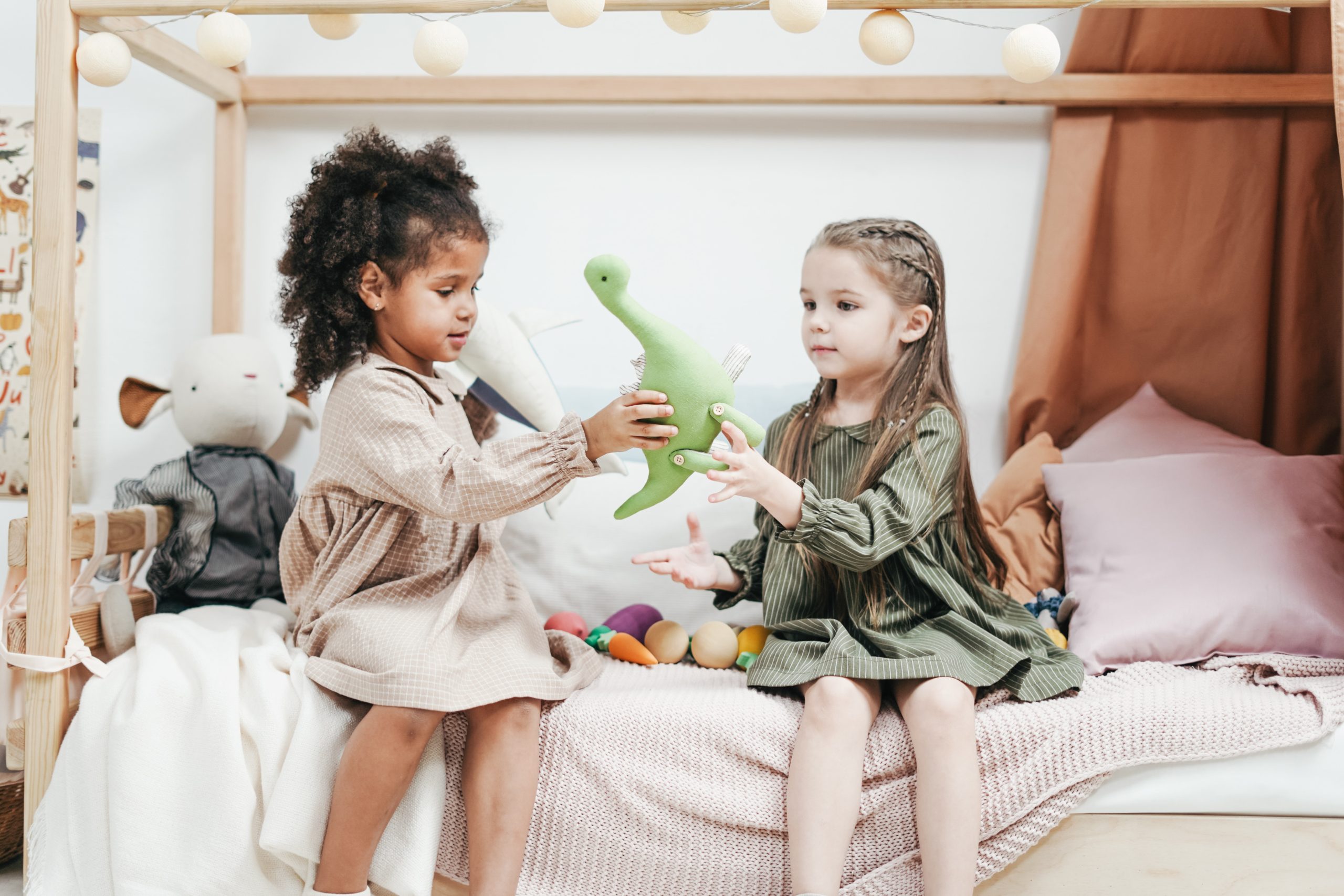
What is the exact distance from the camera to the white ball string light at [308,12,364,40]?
1089mm

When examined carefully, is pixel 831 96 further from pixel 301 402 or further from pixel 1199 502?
pixel 301 402

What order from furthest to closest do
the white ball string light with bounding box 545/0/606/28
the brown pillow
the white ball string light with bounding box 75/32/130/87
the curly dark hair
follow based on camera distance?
the brown pillow, the curly dark hair, the white ball string light with bounding box 75/32/130/87, the white ball string light with bounding box 545/0/606/28

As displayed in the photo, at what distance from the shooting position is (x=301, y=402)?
1.67 m

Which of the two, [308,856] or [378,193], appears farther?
[378,193]

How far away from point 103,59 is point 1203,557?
1.36 metres

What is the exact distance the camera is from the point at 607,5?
104cm

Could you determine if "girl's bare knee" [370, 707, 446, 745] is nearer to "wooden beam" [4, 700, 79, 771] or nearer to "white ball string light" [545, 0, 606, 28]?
"wooden beam" [4, 700, 79, 771]

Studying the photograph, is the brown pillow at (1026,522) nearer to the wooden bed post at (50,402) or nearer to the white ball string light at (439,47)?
the white ball string light at (439,47)

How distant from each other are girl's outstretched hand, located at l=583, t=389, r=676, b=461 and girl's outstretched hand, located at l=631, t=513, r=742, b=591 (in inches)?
9.0

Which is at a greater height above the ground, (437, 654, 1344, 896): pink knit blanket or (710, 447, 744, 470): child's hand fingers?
(710, 447, 744, 470): child's hand fingers

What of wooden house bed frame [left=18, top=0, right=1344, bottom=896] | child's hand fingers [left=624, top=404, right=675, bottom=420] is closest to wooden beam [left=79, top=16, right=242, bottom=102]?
wooden house bed frame [left=18, top=0, right=1344, bottom=896]

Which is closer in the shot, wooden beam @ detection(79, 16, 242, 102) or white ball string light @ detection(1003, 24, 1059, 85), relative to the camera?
white ball string light @ detection(1003, 24, 1059, 85)

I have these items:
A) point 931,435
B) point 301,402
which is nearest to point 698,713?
point 931,435

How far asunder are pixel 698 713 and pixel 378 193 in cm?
69
